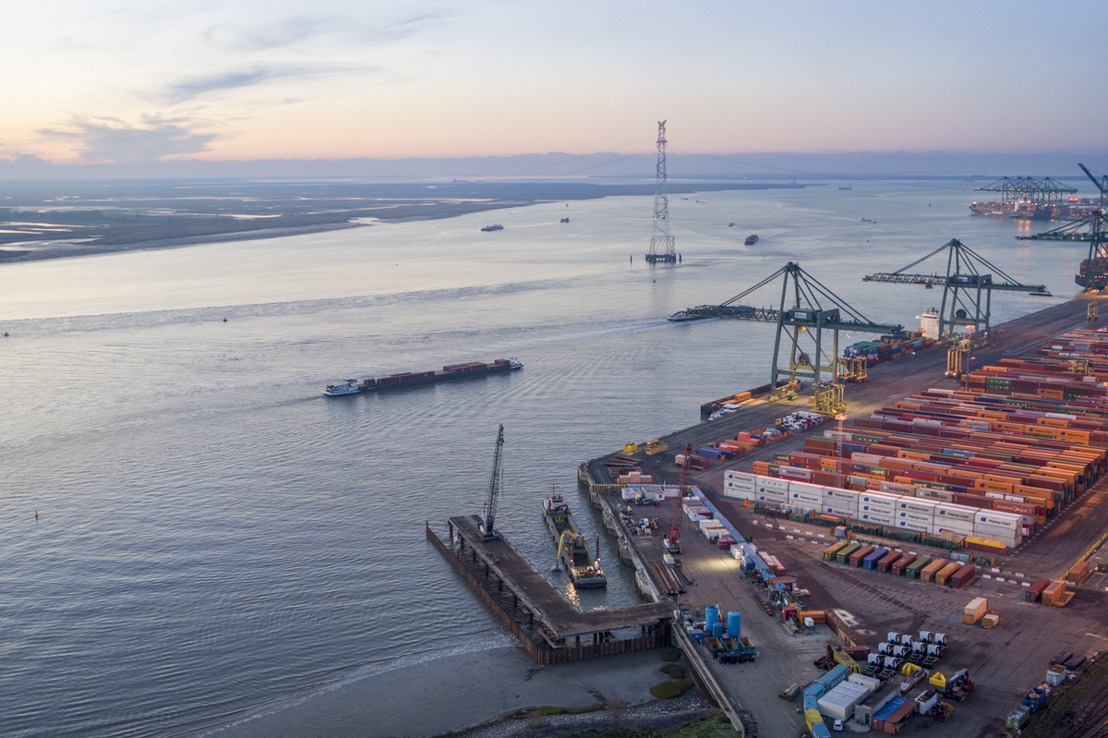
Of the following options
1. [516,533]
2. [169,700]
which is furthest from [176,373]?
[169,700]

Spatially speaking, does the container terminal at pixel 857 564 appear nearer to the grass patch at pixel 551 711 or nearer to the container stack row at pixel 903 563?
the container stack row at pixel 903 563

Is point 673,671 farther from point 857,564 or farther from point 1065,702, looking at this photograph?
point 1065,702

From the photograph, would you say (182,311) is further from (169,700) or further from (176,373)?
(169,700)

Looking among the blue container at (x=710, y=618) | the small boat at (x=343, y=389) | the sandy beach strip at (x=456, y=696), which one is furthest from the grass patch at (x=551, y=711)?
the small boat at (x=343, y=389)

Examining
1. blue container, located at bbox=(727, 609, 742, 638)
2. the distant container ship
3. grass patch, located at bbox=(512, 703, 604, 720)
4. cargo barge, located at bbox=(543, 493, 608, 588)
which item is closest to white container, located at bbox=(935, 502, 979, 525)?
blue container, located at bbox=(727, 609, 742, 638)

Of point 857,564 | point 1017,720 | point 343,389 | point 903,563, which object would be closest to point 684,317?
point 343,389

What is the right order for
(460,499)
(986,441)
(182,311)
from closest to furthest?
(460,499) < (986,441) < (182,311)
